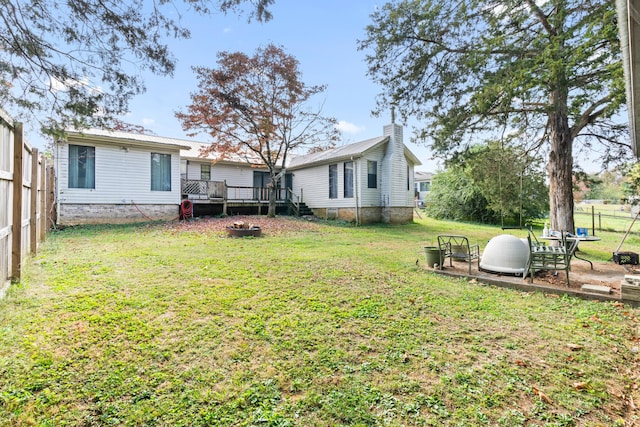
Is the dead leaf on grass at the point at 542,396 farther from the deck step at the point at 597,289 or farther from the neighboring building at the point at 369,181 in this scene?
the neighboring building at the point at 369,181

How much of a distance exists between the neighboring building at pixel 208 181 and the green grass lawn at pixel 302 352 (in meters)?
8.70

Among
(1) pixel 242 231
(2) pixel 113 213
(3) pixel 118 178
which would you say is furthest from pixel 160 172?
(1) pixel 242 231

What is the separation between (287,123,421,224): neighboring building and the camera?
16.2m

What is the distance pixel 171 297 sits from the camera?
421cm

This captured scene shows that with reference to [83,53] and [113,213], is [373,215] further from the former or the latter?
[83,53]

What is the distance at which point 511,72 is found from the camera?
6805 millimetres

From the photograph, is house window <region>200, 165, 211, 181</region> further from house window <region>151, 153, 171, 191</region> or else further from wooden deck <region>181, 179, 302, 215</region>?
house window <region>151, 153, 171, 191</region>

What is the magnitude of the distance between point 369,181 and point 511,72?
10.1 meters

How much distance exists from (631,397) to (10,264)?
702cm

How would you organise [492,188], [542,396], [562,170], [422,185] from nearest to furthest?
[542,396] < [562,170] < [492,188] < [422,185]

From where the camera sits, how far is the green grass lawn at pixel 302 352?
7.01 ft

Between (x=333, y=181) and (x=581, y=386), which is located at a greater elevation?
(x=333, y=181)

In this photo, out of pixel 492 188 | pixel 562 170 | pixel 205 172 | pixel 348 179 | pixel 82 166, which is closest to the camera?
pixel 562 170


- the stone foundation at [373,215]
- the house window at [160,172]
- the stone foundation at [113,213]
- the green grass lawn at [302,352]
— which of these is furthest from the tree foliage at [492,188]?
the stone foundation at [113,213]
